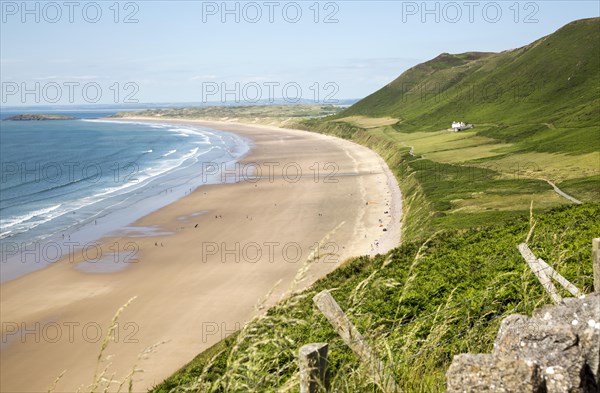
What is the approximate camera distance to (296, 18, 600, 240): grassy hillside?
37219mm

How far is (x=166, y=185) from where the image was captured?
213 feet

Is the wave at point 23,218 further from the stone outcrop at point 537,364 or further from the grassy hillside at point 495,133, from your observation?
the stone outcrop at point 537,364

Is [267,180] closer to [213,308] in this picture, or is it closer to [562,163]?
[562,163]

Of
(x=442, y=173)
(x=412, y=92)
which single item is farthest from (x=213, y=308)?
(x=412, y=92)

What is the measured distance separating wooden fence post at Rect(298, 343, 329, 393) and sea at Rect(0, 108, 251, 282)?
32361 mm

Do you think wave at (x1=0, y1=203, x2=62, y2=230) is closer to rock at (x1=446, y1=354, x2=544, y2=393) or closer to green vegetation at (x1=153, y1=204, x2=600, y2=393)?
green vegetation at (x1=153, y1=204, x2=600, y2=393)

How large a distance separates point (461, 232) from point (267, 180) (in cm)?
4200

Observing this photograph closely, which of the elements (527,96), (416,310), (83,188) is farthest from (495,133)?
(416,310)

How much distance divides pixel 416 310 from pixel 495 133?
73.6m

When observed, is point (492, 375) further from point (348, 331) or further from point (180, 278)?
point (180, 278)

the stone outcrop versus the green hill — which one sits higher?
the green hill

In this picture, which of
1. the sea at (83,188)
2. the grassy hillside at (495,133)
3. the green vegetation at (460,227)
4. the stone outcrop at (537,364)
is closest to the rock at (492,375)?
the stone outcrop at (537,364)

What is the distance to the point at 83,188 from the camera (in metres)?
64.9

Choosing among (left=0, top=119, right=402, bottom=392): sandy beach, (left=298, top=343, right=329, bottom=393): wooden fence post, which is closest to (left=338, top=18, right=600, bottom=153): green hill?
(left=0, top=119, right=402, bottom=392): sandy beach
